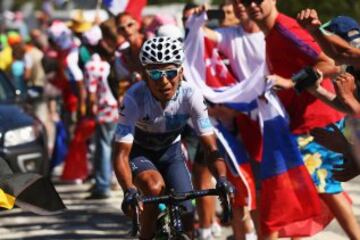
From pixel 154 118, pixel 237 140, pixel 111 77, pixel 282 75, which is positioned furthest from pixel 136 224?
pixel 111 77

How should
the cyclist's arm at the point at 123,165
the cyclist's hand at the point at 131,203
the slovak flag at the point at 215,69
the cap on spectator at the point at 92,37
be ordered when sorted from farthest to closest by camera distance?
the cap on spectator at the point at 92,37
the slovak flag at the point at 215,69
the cyclist's arm at the point at 123,165
the cyclist's hand at the point at 131,203

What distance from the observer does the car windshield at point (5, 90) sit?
43.4ft

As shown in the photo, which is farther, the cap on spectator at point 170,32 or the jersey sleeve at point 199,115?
the cap on spectator at point 170,32

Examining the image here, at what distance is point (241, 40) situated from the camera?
29.8 feet

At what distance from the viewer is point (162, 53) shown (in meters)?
7.25

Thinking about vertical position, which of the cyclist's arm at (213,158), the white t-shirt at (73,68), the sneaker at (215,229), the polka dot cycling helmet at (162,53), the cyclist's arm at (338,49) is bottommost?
the white t-shirt at (73,68)

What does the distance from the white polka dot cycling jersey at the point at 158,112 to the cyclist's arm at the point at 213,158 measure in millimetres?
47

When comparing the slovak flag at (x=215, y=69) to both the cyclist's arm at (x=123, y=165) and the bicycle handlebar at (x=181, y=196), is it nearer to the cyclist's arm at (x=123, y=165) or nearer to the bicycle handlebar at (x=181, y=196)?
the cyclist's arm at (x=123, y=165)

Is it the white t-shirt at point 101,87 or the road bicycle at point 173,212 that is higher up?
the road bicycle at point 173,212

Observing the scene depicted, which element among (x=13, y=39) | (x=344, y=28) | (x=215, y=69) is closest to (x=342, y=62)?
(x=344, y=28)

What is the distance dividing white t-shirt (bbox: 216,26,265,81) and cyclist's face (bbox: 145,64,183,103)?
1752 millimetres

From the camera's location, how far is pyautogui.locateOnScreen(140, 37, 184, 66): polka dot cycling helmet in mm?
7242

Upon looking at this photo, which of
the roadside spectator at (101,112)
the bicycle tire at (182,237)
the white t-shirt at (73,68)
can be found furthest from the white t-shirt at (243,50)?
the white t-shirt at (73,68)

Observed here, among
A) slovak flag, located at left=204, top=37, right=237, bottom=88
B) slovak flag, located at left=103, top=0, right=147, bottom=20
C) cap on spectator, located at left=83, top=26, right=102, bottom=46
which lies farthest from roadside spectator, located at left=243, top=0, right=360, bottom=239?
cap on spectator, located at left=83, top=26, right=102, bottom=46
